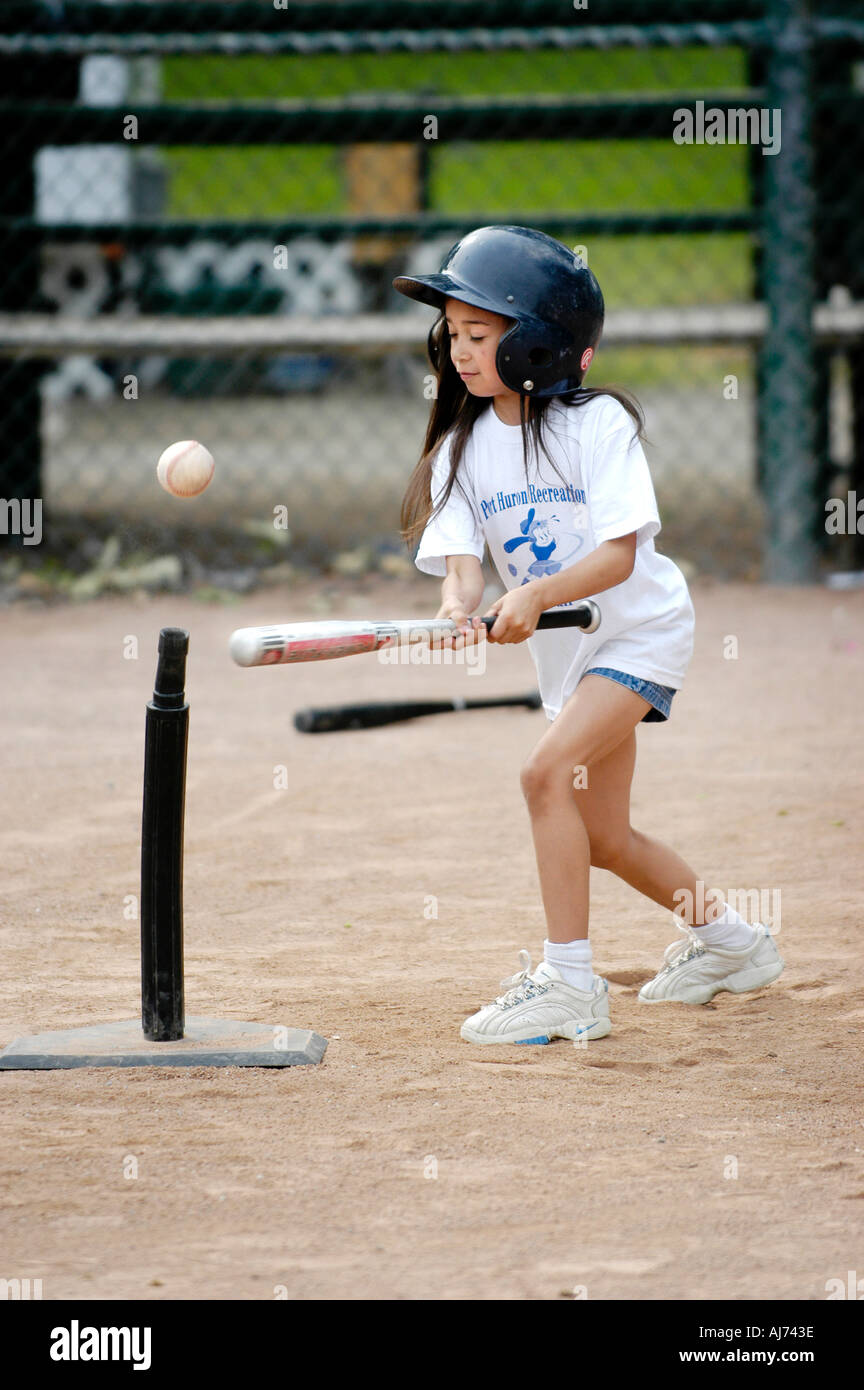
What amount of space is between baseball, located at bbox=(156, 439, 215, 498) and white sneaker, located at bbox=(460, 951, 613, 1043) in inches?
39.5

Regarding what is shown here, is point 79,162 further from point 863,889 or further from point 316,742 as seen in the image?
point 863,889

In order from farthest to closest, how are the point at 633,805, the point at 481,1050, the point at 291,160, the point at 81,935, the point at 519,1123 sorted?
the point at 291,160 < the point at 633,805 < the point at 81,935 < the point at 481,1050 < the point at 519,1123

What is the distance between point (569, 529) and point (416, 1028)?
904 millimetres

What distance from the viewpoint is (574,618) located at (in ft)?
8.60

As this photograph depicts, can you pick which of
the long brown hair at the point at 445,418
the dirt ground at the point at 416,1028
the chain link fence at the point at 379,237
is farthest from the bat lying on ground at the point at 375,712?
the long brown hair at the point at 445,418

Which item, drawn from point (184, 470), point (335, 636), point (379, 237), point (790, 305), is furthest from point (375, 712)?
point (379, 237)

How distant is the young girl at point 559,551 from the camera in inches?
107

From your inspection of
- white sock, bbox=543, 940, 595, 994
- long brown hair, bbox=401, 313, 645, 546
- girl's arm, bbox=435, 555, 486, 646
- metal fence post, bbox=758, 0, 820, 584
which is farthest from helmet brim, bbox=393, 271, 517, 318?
metal fence post, bbox=758, 0, 820, 584

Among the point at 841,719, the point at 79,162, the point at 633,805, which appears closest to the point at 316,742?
the point at 633,805

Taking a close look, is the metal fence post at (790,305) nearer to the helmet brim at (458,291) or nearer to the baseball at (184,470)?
the helmet brim at (458,291)

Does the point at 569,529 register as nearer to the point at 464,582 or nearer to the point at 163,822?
the point at 464,582

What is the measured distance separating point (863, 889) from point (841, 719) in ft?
5.31

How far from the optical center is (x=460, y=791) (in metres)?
4.43

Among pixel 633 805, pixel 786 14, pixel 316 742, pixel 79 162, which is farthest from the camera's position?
pixel 79 162
